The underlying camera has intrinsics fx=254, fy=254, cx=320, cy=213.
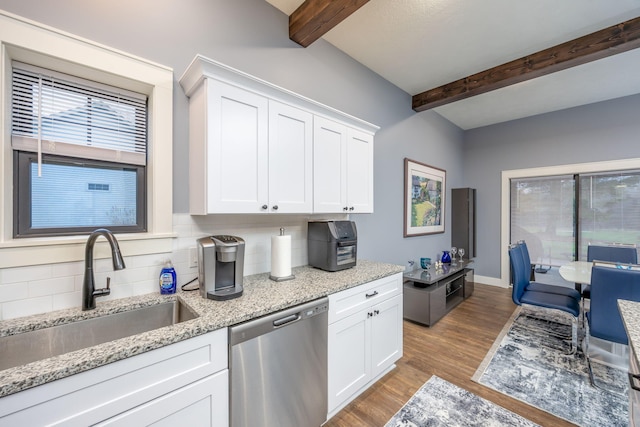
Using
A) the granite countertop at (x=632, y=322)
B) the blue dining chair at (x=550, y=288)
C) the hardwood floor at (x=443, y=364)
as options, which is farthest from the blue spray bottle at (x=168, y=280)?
the blue dining chair at (x=550, y=288)

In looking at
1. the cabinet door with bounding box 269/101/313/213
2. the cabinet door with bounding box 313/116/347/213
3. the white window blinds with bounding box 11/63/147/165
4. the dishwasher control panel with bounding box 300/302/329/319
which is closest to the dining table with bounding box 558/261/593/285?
the cabinet door with bounding box 313/116/347/213

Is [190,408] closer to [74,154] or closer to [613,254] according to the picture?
[74,154]

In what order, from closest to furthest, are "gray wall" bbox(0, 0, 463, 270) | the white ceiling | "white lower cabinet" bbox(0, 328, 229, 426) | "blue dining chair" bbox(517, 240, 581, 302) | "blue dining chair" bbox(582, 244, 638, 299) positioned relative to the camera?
"white lower cabinet" bbox(0, 328, 229, 426), "gray wall" bbox(0, 0, 463, 270), the white ceiling, "blue dining chair" bbox(517, 240, 581, 302), "blue dining chair" bbox(582, 244, 638, 299)

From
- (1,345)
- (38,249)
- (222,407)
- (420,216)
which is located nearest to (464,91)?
(420,216)

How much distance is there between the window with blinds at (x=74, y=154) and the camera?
127cm

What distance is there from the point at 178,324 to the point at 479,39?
11.1ft

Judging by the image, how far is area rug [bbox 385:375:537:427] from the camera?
1.66 m

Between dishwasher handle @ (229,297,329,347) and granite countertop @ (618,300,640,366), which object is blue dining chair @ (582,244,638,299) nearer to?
granite countertop @ (618,300,640,366)

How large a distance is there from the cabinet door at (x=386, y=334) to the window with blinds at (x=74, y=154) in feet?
5.79

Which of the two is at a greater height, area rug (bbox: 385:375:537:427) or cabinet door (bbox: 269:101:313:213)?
cabinet door (bbox: 269:101:313:213)

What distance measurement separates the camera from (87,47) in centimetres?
132

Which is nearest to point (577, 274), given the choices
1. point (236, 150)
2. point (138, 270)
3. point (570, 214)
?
point (570, 214)

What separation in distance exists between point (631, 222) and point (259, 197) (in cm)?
521

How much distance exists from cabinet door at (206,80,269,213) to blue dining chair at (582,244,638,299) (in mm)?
3888
